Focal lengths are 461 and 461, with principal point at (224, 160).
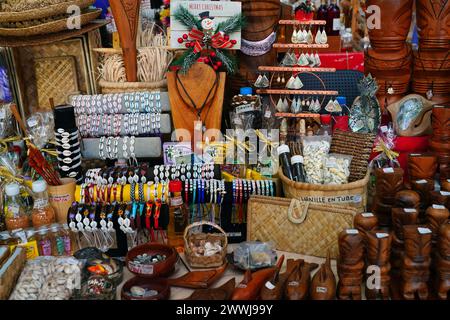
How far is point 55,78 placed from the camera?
261 cm

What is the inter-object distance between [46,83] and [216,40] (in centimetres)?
101

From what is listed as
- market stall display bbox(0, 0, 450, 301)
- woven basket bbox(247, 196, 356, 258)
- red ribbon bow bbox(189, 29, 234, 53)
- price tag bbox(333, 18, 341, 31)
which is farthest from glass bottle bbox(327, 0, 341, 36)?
woven basket bbox(247, 196, 356, 258)

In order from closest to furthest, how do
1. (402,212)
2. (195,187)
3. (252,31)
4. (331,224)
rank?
(402,212) < (331,224) < (195,187) < (252,31)

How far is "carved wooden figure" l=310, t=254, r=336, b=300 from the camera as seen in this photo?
152 centimetres

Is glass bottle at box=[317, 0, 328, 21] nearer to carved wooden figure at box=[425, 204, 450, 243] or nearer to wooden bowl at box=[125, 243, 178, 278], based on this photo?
carved wooden figure at box=[425, 204, 450, 243]

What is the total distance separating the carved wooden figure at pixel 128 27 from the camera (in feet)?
7.73

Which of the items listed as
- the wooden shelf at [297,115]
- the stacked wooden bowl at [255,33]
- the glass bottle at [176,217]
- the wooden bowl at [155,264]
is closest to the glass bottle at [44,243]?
the wooden bowl at [155,264]

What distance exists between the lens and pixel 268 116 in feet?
7.70

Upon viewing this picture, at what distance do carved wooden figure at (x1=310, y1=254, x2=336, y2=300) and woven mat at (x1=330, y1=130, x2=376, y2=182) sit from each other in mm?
571

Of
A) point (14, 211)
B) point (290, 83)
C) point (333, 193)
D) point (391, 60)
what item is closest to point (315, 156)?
point (333, 193)

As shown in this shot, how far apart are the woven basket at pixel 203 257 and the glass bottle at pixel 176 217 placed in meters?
0.06
